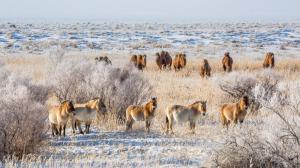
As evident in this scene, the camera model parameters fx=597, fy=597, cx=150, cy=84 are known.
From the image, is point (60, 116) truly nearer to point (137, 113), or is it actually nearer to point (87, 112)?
point (87, 112)

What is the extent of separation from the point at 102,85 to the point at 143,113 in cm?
300

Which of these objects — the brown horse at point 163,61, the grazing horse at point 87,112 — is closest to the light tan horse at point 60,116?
the grazing horse at point 87,112

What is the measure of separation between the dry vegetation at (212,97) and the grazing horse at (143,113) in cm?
40

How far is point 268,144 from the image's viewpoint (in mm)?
8406

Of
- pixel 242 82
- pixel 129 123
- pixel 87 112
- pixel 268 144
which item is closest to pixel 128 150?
pixel 87 112

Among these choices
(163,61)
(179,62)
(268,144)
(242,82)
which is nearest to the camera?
(268,144)

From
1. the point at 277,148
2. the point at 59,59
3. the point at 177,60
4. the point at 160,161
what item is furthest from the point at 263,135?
the point at 177,60

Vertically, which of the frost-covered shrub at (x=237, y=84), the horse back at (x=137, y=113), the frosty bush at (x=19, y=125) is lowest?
the frost-covered shrub at (x=237, y=84)

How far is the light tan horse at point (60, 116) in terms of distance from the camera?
11.4 m

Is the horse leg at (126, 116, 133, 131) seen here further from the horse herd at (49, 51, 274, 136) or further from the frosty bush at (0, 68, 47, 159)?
the frosty bush at (0, 68, 47, 159)

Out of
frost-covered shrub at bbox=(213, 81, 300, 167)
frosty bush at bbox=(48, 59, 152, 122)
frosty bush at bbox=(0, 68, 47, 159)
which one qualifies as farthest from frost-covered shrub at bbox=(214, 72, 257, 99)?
frost-covered shrub at bbox=(213, 81, 300, 167)

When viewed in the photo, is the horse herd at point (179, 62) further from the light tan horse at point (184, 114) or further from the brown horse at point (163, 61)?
the light tan horse at point (184, 114)

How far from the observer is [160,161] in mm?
9352

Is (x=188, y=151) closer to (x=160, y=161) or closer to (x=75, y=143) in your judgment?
(x=160, y=161)
